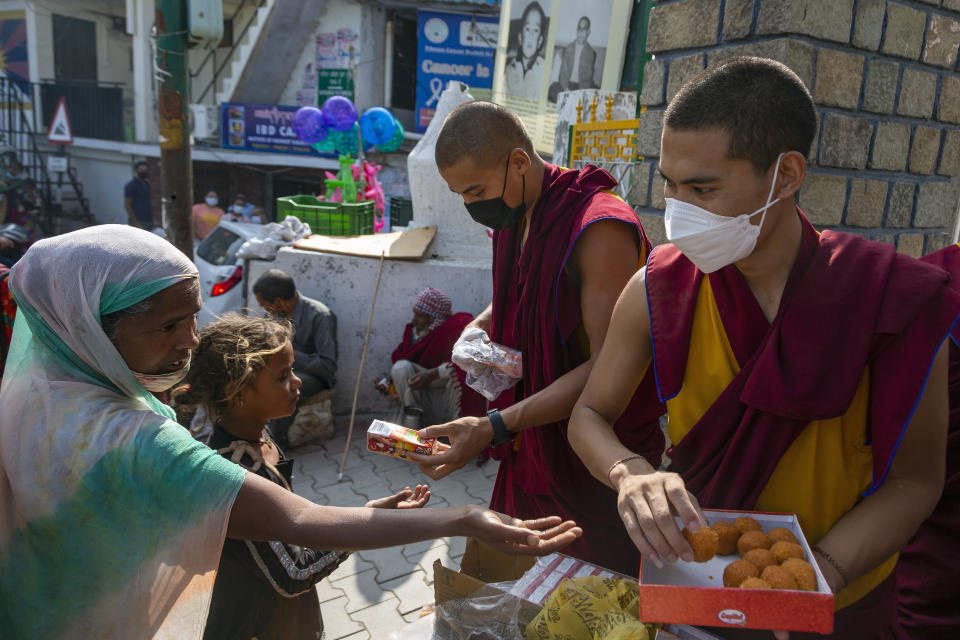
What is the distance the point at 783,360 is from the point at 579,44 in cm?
496

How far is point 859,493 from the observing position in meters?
1.40

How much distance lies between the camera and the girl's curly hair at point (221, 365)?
6.91ft

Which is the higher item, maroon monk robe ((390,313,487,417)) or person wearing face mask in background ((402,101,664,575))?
person wearing face mask in background ((402,101,664,575))

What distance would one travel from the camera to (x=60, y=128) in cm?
1684

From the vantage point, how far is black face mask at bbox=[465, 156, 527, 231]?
2510 millimetres

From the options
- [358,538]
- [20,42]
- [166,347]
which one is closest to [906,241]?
[358,538]

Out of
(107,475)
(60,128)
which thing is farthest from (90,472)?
(60,128)

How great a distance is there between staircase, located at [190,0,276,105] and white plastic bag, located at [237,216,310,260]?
1141 centimetres

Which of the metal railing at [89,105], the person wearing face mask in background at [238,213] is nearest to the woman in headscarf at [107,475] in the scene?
the person wearing face mask in background at [238,213]

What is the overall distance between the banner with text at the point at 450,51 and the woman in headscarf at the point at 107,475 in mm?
15093

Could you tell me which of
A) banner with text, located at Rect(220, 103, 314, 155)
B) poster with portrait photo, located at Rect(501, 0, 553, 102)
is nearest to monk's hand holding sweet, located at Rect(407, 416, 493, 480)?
poster with portrait photo, located at Rect(501, 0, 553, 102)

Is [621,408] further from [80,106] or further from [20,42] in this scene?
[20,42]

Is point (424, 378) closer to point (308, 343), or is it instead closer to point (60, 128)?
point (308, 343)

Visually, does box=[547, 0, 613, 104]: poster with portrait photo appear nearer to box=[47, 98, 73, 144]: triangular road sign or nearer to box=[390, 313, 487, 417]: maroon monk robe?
box=[390, 313, 487, 417]: maroon monk robe
